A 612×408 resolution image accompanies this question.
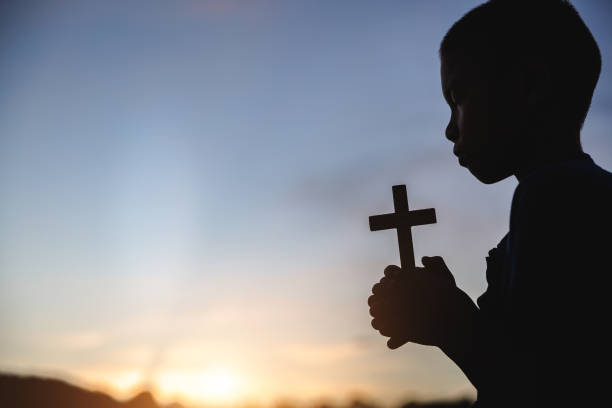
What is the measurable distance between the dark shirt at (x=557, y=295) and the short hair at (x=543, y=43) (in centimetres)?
56

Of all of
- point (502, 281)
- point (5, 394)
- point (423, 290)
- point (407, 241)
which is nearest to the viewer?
point (502, 281)

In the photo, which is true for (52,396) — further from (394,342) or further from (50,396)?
(394,342)

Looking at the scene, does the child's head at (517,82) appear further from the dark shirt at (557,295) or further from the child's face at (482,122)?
the dark shirt at (557,295)

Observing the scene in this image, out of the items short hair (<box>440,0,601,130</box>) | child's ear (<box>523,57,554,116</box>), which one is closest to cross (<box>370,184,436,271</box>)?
Answer: short hair (<box>440,0,601,130</box>)

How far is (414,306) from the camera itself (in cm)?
226

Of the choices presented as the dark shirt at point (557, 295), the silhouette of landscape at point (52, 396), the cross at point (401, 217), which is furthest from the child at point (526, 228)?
the silhouette of landscape at point (52, 396)

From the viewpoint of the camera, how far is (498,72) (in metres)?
2.33

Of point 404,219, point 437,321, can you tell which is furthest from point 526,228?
point 404,219

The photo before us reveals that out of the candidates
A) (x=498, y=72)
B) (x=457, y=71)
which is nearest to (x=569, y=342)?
(x=498, y=72)

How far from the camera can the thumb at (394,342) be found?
2467 mm

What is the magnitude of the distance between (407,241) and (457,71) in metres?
1.54

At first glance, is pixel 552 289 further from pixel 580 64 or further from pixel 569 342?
pixel 580 64

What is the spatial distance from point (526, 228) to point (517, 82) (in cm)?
78

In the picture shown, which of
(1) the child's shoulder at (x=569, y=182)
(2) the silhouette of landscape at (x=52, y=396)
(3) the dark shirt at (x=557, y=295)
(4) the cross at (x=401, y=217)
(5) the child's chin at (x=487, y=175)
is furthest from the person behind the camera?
(2) the silhouette of landscape at (x=52, y=396)
